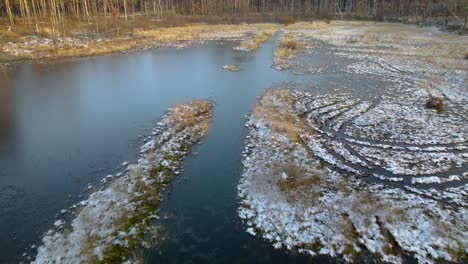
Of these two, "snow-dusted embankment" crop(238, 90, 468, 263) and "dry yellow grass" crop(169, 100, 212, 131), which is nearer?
"snow-dusted embankment" crop(238, 90, 468, 263)

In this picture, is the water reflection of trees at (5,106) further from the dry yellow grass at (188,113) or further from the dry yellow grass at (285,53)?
the dry yellow grass at (285,53)

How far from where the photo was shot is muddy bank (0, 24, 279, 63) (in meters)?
44.2

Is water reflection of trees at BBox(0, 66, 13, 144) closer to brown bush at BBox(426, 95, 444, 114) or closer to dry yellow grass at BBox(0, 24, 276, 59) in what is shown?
dry yellow grass at BBox(0, 24, 276, 59)

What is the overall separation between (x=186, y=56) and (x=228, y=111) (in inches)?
905

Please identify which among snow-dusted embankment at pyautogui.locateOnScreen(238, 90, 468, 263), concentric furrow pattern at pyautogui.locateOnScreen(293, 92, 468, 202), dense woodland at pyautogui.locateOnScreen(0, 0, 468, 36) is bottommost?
snow-dusted embankment at pyautogui.locateOnScreen(238, 90, 468, 263)

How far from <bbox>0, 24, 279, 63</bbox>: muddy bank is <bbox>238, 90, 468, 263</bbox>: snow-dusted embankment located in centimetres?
3370

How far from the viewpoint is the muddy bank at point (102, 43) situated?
145 feet

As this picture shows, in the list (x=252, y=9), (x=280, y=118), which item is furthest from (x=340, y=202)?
(x=252, y=9)

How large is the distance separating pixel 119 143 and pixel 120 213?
706 cm

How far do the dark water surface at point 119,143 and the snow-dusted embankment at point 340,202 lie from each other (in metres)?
0.91

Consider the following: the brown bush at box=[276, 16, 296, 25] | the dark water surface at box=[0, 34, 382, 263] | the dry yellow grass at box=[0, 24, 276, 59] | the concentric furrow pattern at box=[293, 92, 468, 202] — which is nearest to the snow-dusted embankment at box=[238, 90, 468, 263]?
the concentric furrow pattern at box=[293, 92, 468, 202]

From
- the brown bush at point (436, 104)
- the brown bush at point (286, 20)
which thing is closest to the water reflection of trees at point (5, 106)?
the brown bush at point (436, 104)

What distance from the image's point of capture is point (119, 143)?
19.4 meters

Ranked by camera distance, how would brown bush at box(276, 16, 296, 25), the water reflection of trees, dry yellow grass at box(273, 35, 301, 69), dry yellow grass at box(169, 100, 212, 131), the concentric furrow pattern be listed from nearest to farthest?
1. the concentric furrow pattern
2. the water reflection of trees
3. dry yellow grass at box(169, 100, 212, 131)
4. dry yellow grass at box(273, 35, 301, 69)
5. brown bush at box(276, 16, 296, 25)
